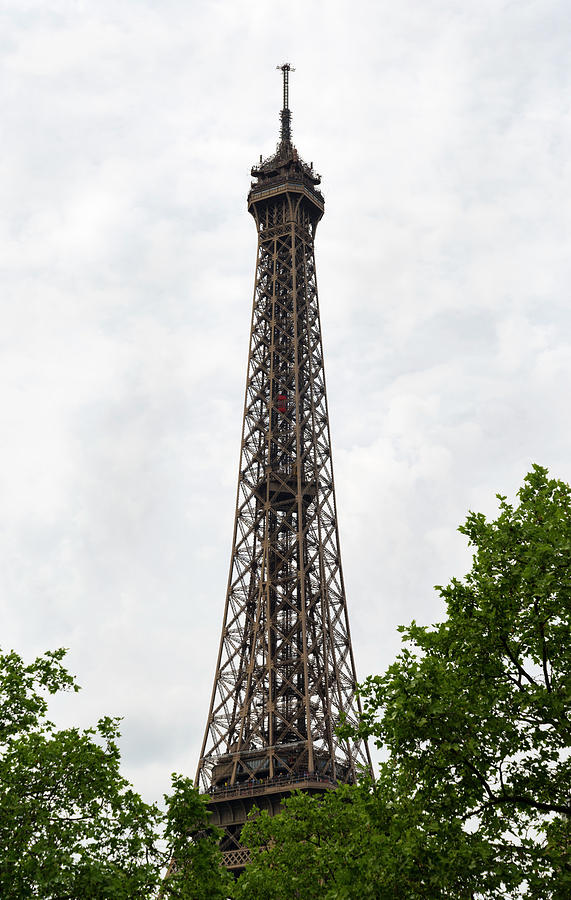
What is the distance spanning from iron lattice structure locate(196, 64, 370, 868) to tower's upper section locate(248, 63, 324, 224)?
0.37ft

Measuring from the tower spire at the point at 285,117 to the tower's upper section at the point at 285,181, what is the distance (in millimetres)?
1458

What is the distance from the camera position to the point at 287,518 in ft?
227

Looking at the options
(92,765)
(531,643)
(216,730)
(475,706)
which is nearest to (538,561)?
(531,643)

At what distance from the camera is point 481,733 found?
2208 centimetres

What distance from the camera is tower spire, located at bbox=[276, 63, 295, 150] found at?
83.8 m

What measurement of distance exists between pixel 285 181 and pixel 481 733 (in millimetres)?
64136

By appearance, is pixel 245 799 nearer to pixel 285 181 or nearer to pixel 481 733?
pixel 481 733

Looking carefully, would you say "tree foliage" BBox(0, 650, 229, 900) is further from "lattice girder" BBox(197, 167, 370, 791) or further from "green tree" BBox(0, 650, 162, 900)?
"lattice girder" BBox(197, 167, 370, 791)

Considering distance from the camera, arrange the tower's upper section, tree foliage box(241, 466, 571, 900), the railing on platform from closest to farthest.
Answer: tree foliage box(241, 466, 571, 900), the railing on platform, the tower's upper section

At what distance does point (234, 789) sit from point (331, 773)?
602 centimetres

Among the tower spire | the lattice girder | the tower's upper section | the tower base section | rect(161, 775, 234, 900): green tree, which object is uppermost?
the tower spire

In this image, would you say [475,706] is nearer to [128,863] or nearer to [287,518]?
[128,863]

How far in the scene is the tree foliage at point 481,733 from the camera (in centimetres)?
2094

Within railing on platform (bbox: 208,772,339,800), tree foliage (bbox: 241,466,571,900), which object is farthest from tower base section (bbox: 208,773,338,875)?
tree foliage (bbox: 241,466,571,900)
